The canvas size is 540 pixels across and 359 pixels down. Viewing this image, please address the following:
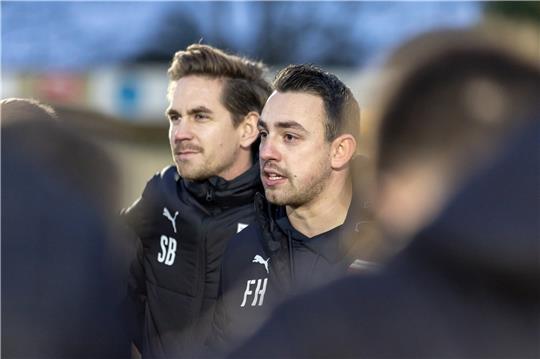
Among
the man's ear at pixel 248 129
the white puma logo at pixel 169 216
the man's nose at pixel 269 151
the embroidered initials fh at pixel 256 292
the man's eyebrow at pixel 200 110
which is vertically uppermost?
the man's nose at pixel 269 151

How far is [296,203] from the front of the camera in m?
3.21

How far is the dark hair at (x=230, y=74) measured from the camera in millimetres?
4035

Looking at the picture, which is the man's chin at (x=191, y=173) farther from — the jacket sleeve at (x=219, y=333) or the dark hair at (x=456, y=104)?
the dark hair at (x=456, y=104)

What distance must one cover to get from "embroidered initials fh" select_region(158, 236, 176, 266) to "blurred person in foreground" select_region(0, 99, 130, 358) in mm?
2107

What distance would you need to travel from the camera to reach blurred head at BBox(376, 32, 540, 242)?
1.22 m

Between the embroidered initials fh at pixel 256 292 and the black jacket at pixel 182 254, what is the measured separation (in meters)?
0.46

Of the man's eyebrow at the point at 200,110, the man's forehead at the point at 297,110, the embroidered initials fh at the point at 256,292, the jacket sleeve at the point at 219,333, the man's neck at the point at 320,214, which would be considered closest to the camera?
the jacket sleeve at the point at 219,333

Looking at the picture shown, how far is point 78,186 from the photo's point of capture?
5.22 ft

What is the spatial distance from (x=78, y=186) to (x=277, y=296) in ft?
4.98

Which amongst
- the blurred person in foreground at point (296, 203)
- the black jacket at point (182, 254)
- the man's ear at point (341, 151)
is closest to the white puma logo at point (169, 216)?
the black jacket at point (182, 254)

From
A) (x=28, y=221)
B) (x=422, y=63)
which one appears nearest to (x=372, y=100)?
(x=422, y=63)

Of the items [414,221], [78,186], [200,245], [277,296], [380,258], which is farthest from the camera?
[200,245]

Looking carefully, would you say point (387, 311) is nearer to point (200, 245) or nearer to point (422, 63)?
point (422, 63)

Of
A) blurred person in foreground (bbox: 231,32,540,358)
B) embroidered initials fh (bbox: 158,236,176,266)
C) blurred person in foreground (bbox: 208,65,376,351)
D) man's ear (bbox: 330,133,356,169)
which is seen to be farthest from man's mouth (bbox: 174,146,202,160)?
blurred person in foreground (bbox: 231,32,540,358)
